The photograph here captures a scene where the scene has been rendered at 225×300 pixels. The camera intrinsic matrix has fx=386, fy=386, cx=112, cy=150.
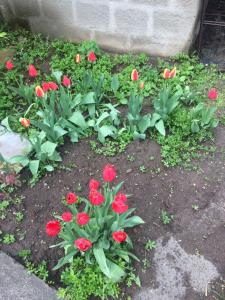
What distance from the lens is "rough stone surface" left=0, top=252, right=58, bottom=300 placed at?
7.29ft

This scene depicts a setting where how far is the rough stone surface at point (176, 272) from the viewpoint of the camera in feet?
7.37

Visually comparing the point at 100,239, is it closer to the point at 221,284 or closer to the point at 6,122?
the point at 221,284

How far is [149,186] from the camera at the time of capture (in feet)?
9.04

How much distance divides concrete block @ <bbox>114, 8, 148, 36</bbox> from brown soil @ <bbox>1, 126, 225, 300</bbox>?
1229 mm

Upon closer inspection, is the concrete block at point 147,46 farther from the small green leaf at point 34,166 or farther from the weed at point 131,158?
the small green leaf at point 34,166

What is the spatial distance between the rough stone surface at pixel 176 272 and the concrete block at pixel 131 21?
2.07 m

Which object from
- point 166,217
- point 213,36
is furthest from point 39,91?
point 213,36

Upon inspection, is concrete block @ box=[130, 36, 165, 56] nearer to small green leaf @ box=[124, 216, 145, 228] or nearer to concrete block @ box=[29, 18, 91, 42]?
concrete block @ box=[29, 18, 91, 42]

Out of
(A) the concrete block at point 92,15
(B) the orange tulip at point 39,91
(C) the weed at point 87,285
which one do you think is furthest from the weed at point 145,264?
(A) the concrete block at point 92,15

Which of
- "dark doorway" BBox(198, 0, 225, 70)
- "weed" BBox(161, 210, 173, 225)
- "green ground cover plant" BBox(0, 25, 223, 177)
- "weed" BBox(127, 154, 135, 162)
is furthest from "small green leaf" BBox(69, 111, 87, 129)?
"dark doorway" BBox(198, 0, 225, 70)

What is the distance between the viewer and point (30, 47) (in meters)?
3.98

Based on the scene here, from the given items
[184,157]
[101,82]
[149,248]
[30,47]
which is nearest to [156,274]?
[149,248]

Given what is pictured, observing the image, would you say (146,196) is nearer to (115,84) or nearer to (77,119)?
(77,119)

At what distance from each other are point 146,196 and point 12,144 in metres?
1.13
